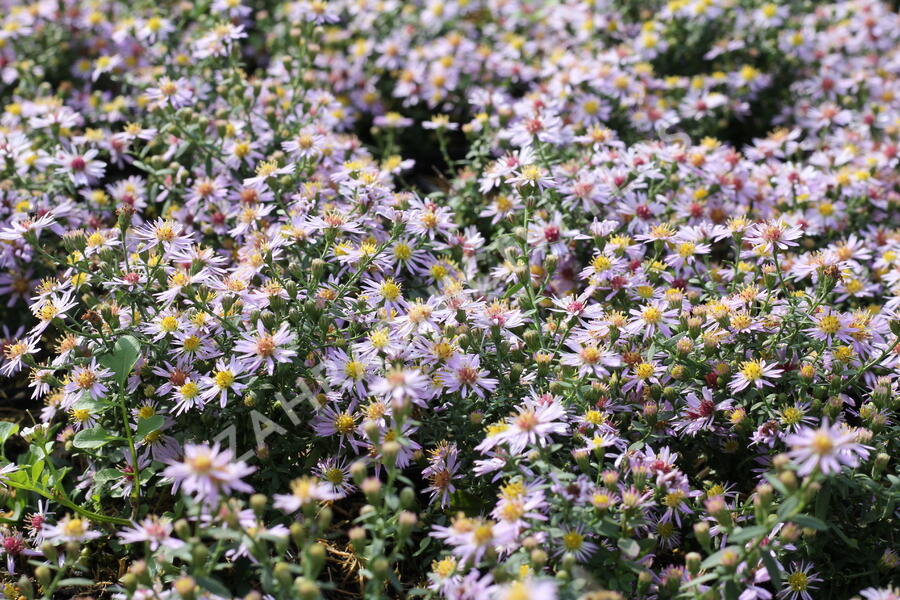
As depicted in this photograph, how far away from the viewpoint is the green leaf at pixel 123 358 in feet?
8.26

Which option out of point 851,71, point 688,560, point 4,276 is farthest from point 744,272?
point 4,276

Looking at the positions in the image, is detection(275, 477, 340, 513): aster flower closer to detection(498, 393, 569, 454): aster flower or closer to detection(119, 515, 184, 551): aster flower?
detection(119, 515, 184, 551): aster flower

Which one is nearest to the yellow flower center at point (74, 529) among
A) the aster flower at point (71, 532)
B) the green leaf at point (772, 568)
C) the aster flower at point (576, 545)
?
the aster flower at point (71, 532)

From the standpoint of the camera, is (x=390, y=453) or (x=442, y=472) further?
(x=442, y=472)

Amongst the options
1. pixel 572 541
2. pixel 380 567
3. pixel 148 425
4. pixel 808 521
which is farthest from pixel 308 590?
pixel 808 521

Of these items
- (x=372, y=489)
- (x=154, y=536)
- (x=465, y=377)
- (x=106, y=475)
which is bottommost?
(x=106, y=475)

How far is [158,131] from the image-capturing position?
3.77 metres

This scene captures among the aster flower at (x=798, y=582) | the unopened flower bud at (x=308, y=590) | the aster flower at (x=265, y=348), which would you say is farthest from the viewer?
the aster flower at (x=265, y=348)

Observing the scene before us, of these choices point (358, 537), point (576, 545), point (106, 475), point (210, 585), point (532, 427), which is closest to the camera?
point (210, 585)

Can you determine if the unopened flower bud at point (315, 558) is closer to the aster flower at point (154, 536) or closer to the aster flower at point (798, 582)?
the aster flower at point (154, 536)

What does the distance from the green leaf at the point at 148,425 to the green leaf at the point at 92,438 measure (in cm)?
8

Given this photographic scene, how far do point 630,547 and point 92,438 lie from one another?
159 cm

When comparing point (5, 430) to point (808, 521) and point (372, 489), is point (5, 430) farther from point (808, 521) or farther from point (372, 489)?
point (808, 521)

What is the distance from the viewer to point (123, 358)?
2.53 meters
